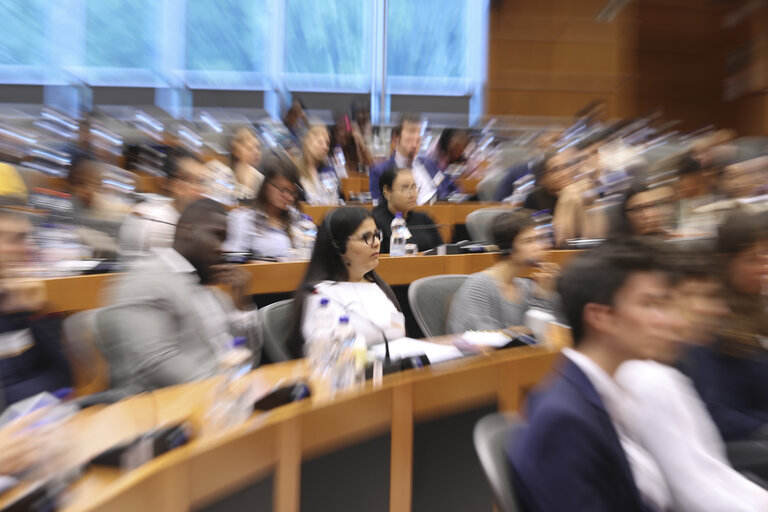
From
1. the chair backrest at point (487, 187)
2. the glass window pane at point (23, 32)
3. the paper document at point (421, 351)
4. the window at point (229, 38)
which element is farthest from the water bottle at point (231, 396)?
the glass window pane at point (23, 32)

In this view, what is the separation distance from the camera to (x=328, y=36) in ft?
21.9

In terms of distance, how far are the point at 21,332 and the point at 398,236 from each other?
1726 mm

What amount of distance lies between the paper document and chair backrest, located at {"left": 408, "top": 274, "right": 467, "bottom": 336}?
1.40ft

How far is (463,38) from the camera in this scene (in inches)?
262

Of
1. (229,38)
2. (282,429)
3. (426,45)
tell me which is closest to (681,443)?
(282,429)

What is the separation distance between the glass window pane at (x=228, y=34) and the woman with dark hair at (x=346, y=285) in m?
5.27

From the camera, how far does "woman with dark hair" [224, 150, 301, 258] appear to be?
2.42 meters

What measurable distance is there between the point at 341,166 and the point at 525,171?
51.0 inches

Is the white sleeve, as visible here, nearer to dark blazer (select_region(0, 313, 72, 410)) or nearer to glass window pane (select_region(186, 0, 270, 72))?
dark blazer (select_region(0, 313, 72, 410))

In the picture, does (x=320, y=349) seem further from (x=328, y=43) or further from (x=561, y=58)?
(x=328, y=43)

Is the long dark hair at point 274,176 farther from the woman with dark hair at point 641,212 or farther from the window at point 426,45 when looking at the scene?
the window at point 426,45

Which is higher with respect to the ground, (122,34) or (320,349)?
(122,34)

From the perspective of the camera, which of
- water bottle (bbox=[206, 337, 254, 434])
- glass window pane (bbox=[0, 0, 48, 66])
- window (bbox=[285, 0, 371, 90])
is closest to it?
water bottle (bbox=[206, 337, 254, 434])

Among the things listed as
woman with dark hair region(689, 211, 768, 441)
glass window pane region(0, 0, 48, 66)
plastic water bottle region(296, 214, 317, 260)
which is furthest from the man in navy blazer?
glass window pane region(0, 0, 48, 66)
